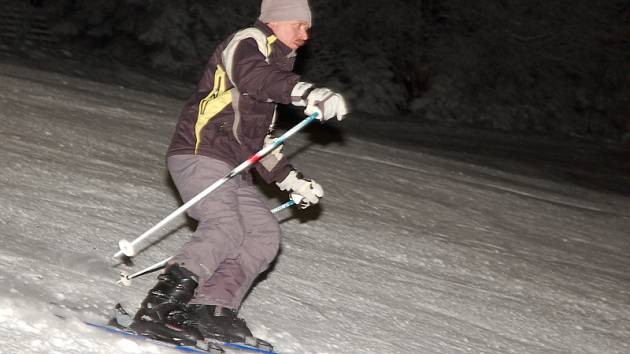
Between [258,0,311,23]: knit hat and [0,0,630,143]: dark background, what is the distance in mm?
16206

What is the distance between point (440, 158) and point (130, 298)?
354 inches

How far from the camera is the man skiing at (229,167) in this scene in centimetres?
335

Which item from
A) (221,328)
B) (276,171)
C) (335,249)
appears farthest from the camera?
(335,249)

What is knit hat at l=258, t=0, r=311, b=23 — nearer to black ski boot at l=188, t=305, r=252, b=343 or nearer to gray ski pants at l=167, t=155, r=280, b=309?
gray ski pants at l=167, t=155, r=280, b=309

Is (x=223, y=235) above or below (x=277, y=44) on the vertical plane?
below

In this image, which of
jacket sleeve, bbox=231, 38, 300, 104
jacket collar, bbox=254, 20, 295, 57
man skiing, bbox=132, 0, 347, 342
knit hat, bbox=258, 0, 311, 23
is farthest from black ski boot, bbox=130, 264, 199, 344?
knit hat, bbox=258, 0, 311, 23

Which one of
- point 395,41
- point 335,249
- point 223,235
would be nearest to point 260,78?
point 223,235

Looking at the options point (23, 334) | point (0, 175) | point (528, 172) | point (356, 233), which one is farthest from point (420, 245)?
point (528, 172)

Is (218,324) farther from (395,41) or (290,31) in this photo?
(395,41)

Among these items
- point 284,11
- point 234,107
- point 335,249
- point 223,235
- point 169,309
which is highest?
point 284,11

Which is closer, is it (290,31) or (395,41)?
(290,31)

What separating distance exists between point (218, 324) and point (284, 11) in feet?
4.38

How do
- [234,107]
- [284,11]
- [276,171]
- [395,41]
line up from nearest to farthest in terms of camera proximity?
[234,107]
[284,11]
[276,171]
[395,41]

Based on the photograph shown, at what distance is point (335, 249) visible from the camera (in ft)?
18.6
